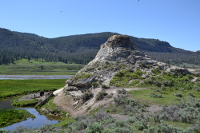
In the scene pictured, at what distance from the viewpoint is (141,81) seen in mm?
29656

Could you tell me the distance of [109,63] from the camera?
34906 millimetres

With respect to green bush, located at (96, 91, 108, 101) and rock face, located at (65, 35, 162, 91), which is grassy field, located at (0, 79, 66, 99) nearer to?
rock face, located at (65, 35, 162, 91)

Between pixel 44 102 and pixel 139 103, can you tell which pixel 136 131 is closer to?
pixel 139 103

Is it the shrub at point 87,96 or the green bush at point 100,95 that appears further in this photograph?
the shrub at point 87,96

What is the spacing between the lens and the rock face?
1221 inches

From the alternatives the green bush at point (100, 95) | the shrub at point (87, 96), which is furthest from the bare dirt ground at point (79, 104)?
the shrub at point (87, 96)

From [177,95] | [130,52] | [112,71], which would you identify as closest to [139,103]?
[177,95]

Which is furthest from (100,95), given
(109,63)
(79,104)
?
(109,63)

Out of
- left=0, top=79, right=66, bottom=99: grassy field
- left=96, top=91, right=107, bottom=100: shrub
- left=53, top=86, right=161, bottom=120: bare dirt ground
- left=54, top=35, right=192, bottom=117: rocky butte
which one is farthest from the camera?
left=0, top=79, right=66, bottom=99: grassy field

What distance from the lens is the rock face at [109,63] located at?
3102 cm

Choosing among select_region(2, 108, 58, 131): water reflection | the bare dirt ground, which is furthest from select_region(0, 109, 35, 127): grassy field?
the bare dirt ground

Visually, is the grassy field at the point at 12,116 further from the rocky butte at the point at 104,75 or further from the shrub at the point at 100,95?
the shrub at the point at 100,95

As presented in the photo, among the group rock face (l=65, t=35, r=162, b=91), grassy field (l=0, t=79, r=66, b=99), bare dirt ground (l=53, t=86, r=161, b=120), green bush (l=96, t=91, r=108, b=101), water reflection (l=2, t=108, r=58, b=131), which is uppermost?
rock face (l=65, t=35, r=162, b=91)

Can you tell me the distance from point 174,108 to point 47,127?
12477 mm
